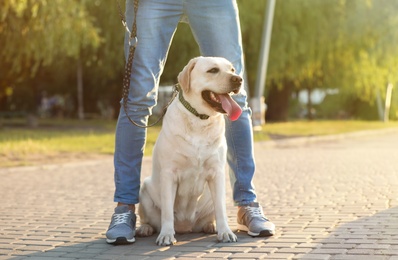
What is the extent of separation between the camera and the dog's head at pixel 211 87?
5.05 metres

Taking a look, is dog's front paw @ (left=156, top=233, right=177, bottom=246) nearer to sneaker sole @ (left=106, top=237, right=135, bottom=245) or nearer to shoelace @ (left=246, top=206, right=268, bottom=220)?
sneaker sole @ (left=106, top=237, right=135, bottom=245)

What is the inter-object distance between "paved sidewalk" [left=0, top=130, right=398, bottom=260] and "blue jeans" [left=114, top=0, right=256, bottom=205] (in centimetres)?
44

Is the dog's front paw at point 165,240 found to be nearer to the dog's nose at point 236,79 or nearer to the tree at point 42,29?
the dog's nose at point 236,79

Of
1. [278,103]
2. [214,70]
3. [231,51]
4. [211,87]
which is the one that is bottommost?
[278,103]

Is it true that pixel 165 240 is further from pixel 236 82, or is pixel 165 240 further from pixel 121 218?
pixel 236 82

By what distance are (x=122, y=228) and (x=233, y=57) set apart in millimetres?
1413

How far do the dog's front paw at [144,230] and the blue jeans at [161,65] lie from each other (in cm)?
18

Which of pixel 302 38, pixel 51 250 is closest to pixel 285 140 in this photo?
pixel 302 38

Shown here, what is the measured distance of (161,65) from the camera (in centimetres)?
568

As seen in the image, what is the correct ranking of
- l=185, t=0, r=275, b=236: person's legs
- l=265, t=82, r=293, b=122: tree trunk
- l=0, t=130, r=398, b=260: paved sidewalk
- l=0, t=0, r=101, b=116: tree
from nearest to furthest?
l=0, t=130, r=398, b=260: paved sidewalk < l=185, t=0, r=275, b=236: person's legs < l=0, t=0, r=101, b=116: tree < l=265, t=82, r=293, b=122: tree trunk

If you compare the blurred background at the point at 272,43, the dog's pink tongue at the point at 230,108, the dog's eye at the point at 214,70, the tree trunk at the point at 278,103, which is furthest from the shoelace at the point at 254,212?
the tree trunk at the point at 278,103

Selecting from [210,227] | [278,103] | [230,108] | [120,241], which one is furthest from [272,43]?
[120,241]

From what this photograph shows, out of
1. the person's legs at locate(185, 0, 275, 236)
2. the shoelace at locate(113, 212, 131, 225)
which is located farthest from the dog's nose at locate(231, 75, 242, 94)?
the shoelace at locate(113, 212, 131, 225)

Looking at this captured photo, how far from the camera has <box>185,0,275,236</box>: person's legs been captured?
5.58 metres
